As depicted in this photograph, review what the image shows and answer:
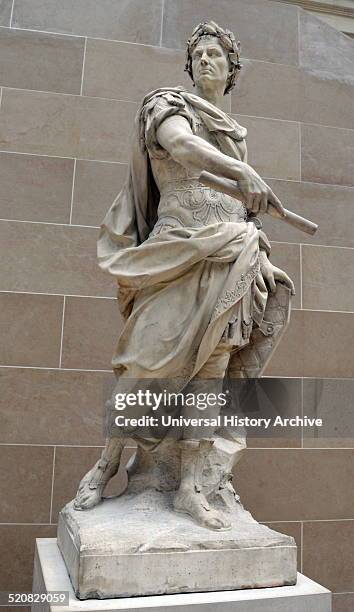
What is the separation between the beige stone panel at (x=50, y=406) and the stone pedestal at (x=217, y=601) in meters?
1.43

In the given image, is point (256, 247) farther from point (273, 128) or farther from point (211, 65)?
point (273, 128)

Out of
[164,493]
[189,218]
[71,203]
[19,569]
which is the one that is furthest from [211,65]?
[19,569]

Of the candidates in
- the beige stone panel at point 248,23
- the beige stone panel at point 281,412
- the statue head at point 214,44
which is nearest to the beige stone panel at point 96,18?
the beige stone panel at point 248,23

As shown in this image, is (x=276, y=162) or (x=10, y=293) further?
(x=276, y=162)

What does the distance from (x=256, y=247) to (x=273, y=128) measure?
2223mm

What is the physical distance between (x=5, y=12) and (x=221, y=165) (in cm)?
271

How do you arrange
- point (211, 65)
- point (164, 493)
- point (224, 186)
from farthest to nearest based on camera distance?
1. point (211, 65)
2. point (164, 493)
3. point (224, 186)

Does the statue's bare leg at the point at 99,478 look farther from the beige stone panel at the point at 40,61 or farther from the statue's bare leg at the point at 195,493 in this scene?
the beige stone panel at the point at 40,61

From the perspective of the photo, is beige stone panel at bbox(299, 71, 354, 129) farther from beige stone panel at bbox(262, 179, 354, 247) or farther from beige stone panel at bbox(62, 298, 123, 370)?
beige stone panel at bbox(62, 298, 123, 370)

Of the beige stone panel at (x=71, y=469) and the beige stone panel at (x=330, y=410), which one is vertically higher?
the beige stone panel at (x=330, y=410)

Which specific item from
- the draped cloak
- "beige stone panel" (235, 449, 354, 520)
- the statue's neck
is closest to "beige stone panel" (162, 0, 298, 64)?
the statue's neck

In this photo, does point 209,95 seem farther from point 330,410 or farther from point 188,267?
point 330,410

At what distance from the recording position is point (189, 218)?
228cm

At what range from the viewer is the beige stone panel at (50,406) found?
133 inches
